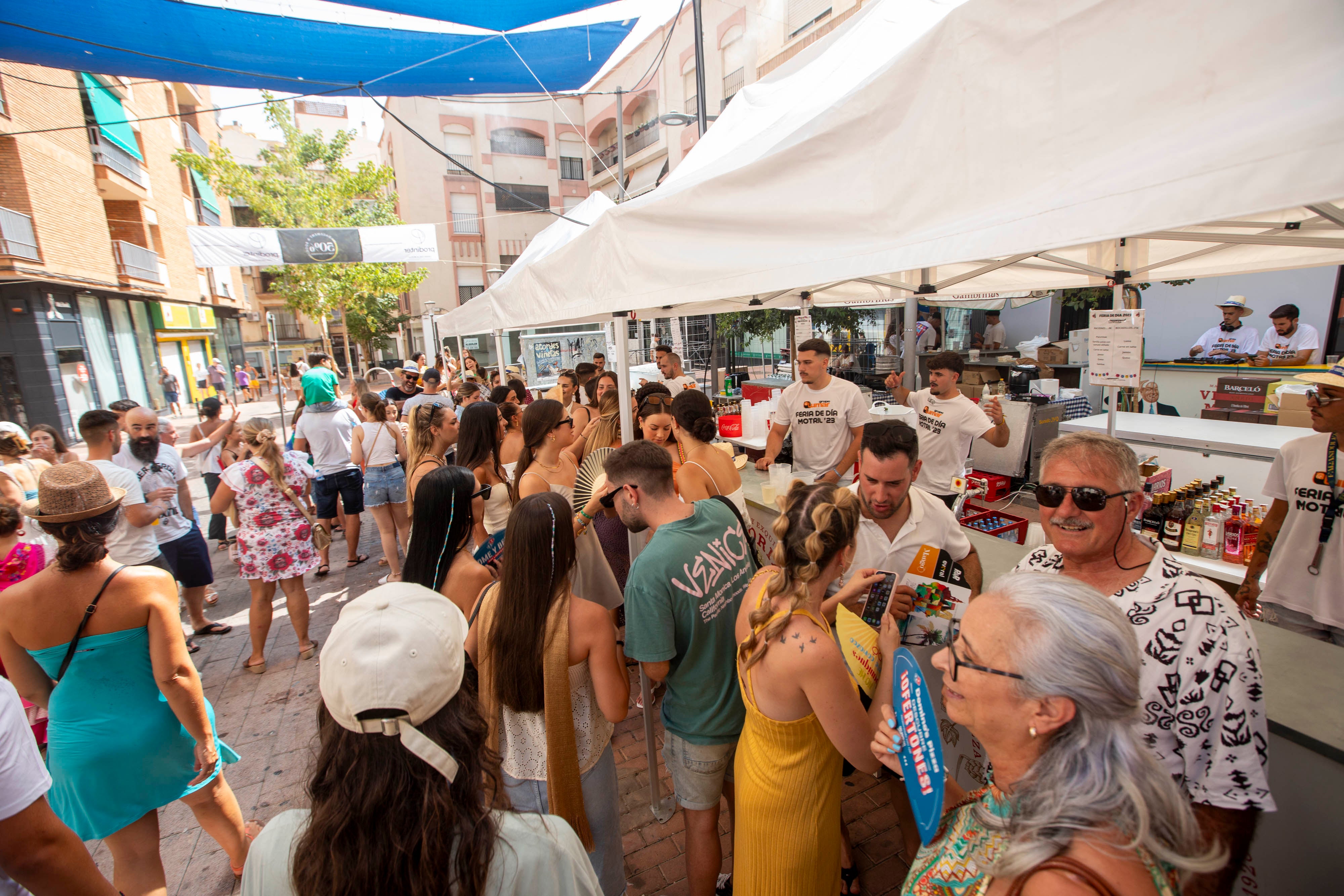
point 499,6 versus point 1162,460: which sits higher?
point 499,6

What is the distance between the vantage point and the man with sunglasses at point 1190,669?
1407 mm

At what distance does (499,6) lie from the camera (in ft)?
16.1

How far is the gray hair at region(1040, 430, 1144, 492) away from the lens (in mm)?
1676

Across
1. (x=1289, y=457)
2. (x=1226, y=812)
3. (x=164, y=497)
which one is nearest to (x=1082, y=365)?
(x=1289, y=457)

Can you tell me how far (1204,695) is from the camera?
143 centimetres

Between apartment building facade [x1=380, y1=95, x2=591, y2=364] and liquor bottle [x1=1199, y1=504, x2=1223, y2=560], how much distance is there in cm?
2926

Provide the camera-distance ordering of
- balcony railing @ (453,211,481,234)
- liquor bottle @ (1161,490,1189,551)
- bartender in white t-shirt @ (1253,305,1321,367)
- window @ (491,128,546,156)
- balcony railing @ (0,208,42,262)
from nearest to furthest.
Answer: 1. liquor bottle @ (1161,490,1189,551)
2. bartender in white t-shirt @ (1253,305,1321,367)
3. balcony railing @ (0,208,42,262)
4. balcony railing @ (453,211,481,234)
5. window @ (491,128,546,156)

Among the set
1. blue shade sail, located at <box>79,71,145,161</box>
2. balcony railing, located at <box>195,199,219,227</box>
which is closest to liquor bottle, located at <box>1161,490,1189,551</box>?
blue shade sail, located at <box>79,71,145,161</box>

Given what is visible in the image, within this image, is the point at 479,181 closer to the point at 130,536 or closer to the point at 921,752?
the point at 130,536

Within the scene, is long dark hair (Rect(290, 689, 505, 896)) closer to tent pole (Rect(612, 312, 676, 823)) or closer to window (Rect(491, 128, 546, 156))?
tent pole (Rect(612, 312, 676, 823))

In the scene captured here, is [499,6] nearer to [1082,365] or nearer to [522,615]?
[522,615]

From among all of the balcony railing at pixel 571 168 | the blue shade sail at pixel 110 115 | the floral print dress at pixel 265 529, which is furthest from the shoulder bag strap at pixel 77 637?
the balcony railing at pixel 571 168

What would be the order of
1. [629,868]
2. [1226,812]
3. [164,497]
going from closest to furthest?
[1226,812] → [629,868] → [164,497]

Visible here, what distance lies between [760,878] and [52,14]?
24.9 ft
